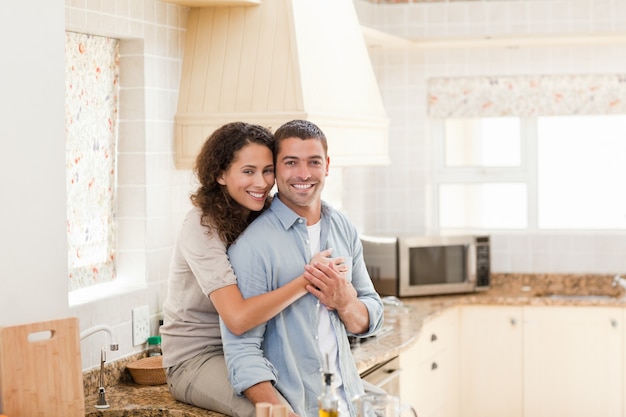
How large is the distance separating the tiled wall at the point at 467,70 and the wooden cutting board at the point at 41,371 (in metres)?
3.31

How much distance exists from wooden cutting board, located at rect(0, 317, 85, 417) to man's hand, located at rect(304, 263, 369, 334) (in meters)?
0.67

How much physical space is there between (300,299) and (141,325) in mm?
1095

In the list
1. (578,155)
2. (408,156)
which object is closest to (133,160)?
(408,156)

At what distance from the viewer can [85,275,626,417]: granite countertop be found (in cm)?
326

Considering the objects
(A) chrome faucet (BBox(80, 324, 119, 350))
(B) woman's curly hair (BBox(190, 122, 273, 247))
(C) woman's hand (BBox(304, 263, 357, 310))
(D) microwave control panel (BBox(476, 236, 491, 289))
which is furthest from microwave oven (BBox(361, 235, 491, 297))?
(C) woman's hand (BBox(304, 263, 357, 310))

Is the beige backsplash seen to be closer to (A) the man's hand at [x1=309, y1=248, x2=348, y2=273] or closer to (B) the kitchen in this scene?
(B) the kitchen

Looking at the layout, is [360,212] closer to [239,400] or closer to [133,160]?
[133,160]

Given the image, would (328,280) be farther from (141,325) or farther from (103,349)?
(141,325)

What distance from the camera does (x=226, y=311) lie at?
292cm

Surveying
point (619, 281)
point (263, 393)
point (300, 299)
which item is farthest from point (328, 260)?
point (619, 281)

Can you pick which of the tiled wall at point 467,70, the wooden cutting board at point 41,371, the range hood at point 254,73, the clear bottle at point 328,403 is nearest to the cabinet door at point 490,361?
the tiled wall at point 467,70

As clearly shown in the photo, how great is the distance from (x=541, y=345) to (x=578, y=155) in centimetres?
128

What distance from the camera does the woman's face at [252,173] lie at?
3047mm

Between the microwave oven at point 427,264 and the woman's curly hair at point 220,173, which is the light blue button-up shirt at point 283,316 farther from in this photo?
the microwave oven at point 427,264
